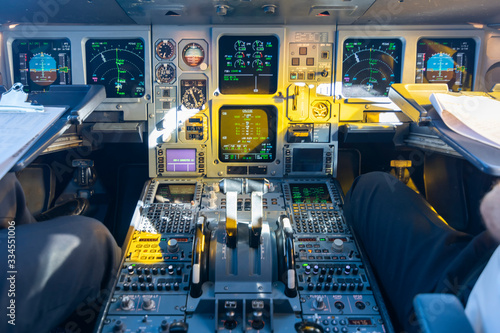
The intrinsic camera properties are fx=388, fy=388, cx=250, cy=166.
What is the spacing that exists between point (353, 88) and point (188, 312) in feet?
6.88

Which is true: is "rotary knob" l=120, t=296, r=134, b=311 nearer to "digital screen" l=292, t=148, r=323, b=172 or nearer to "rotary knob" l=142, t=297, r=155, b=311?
"rotary knob" l=142, t=297, r=155, b=311

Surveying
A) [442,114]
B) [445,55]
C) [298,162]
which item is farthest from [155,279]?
[445,55]

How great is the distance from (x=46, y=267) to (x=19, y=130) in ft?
2.17

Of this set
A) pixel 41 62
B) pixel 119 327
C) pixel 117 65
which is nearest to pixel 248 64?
pixel 117 65

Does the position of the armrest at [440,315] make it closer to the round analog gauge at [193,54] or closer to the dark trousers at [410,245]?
the dark trousers at [410,245]

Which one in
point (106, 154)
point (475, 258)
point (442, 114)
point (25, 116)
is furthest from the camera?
point (106, 154)

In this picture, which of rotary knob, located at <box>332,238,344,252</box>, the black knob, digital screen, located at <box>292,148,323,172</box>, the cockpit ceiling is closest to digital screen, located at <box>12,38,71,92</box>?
the cockpit ceiling

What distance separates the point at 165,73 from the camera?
119 inches

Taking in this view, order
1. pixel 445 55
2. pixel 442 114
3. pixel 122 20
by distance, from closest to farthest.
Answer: pixel 442 114
pixel 122 20
pixel 445 55

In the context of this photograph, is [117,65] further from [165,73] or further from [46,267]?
[46,267]

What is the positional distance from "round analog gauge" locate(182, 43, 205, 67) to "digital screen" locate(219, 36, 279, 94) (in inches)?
6.1

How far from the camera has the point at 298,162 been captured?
3057mm

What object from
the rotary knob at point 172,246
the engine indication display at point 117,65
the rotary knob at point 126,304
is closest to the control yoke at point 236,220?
the rotary knob at point 172,246

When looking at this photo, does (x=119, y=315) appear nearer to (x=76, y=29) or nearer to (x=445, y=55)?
(x=76, y=29)
